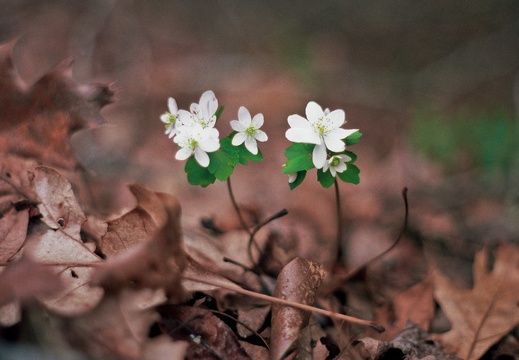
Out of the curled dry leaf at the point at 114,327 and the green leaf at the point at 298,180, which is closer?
the curled dry leaf at the point at 114,327

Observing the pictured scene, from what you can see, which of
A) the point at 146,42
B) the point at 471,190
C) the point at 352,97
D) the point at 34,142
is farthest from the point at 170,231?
the point at 146,42

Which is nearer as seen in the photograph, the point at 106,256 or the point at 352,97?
the point at 106,256

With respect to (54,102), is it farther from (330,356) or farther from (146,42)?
A: (146,42)

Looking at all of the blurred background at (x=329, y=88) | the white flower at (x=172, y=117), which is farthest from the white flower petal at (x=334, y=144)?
the blurred background at (x=329, y=88)

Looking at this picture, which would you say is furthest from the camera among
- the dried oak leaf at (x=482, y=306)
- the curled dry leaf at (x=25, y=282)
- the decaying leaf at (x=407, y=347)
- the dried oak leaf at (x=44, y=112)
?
the dried oak leaf at (x=44, y=112)

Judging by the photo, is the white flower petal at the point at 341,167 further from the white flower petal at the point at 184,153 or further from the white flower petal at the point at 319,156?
the white flower petal at the point at 184,153

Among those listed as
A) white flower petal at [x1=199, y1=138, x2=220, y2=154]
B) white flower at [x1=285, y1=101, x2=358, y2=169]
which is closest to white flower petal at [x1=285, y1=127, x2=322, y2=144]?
white flower at [x1=285, y1=101, x2=358, y2=169]
